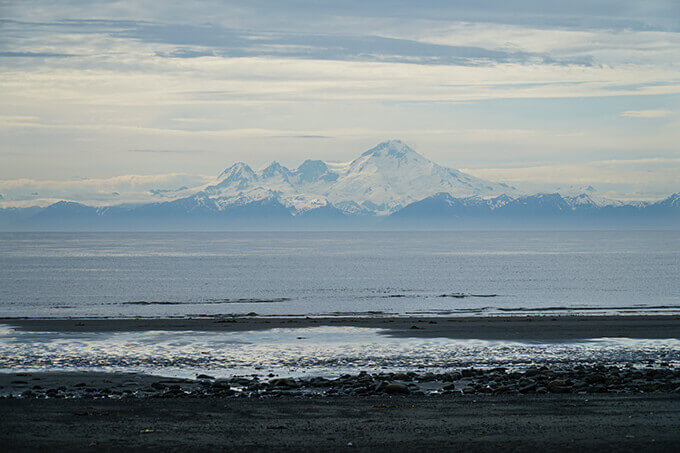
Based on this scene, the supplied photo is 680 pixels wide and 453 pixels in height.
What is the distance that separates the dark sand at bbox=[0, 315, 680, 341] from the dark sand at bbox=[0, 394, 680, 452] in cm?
1562

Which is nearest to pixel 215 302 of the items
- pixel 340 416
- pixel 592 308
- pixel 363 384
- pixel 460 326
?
pixel 460 326

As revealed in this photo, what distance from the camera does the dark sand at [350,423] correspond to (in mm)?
13945

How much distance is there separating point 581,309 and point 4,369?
4022 cm

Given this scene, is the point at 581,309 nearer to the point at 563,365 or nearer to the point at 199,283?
the point at 563,365

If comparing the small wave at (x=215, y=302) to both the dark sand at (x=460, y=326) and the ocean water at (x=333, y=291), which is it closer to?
→ the ocean water at (x=333, y=291)

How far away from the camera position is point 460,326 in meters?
38.0

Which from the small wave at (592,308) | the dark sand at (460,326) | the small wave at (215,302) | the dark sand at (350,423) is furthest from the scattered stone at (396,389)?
the small wave at (215,302)

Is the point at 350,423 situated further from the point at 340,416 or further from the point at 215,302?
the point at 215,302

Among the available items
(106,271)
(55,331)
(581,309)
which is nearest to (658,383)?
(55,331)

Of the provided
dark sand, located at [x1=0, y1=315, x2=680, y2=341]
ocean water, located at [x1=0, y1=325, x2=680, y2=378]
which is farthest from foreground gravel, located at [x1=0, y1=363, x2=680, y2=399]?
dark sand, located at [x1=0, y1=315, x2=680, y2=341]

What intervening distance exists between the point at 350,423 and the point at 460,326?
909 inches

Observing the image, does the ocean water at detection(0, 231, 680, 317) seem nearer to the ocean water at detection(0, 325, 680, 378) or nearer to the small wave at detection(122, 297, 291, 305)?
the small wave at detection(122, 297, 291, 305)

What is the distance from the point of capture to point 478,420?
15.9 m

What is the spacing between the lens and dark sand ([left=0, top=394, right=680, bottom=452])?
13.9 metres
